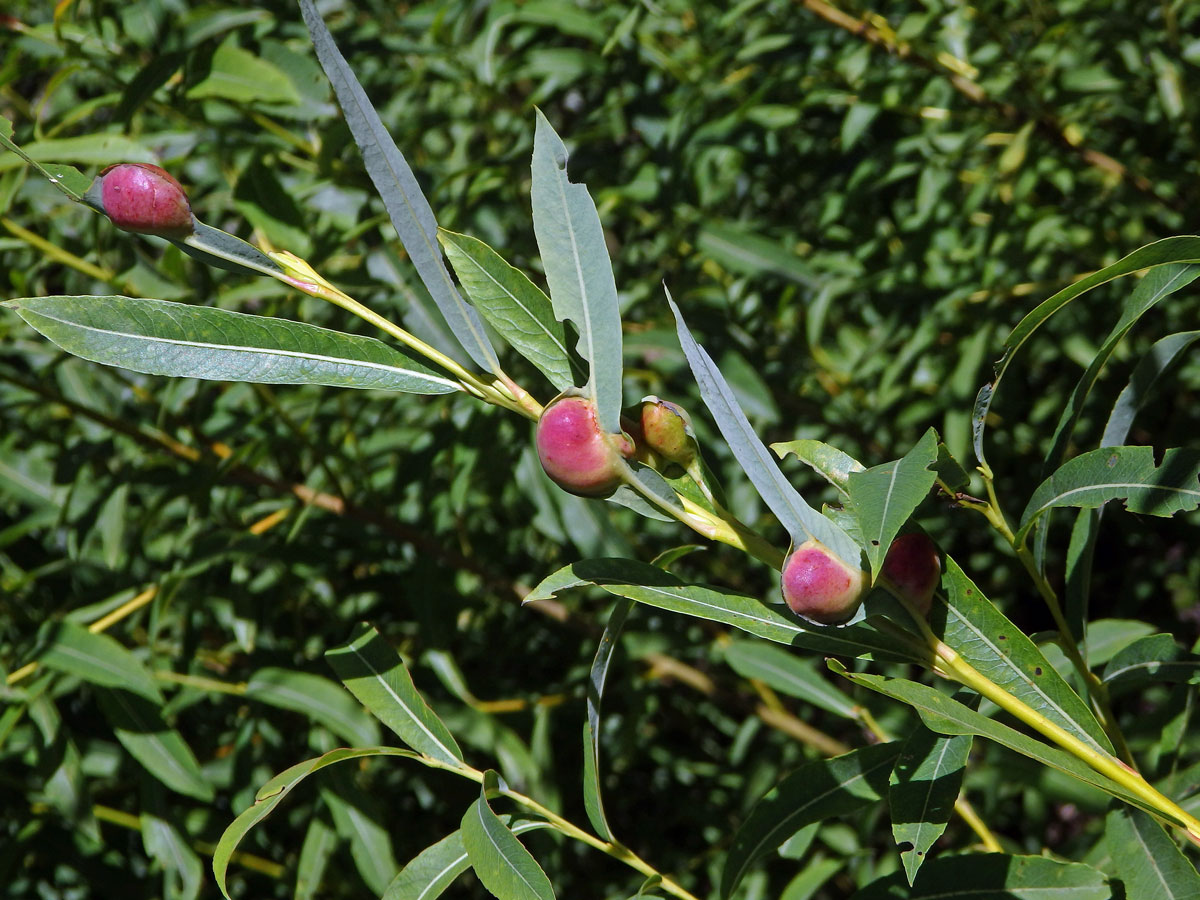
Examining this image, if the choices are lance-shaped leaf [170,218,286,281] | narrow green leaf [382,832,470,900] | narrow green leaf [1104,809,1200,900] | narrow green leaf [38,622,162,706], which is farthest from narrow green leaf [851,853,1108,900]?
narrow green leaf [38,622,162,706]

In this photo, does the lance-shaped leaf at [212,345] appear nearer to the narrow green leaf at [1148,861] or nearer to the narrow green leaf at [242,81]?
the narrow green leaf at [1148,861]

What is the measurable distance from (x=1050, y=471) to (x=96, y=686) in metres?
1.13

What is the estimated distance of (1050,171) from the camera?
67.8 inches

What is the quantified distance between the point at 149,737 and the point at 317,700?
0.69 ft

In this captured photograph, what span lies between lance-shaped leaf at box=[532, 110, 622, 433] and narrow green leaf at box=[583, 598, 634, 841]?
20 cm

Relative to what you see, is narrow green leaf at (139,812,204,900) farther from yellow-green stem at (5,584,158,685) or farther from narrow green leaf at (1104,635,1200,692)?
narrow green leaf at (1104,635,1200,692)

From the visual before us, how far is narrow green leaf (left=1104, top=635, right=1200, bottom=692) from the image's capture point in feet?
2.41

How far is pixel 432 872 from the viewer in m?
0.78

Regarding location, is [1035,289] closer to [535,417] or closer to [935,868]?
[935,868]

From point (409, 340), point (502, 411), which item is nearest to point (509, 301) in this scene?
point (409, 340)

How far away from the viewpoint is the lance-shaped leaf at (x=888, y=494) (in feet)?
1.75

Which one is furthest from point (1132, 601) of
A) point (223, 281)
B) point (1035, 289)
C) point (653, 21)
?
point (223, 281)

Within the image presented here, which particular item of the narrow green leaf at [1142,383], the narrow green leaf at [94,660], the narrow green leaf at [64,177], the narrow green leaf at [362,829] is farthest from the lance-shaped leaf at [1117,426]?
the narrow green leaf at [94,660]

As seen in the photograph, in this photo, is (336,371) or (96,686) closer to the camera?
(336,371)
